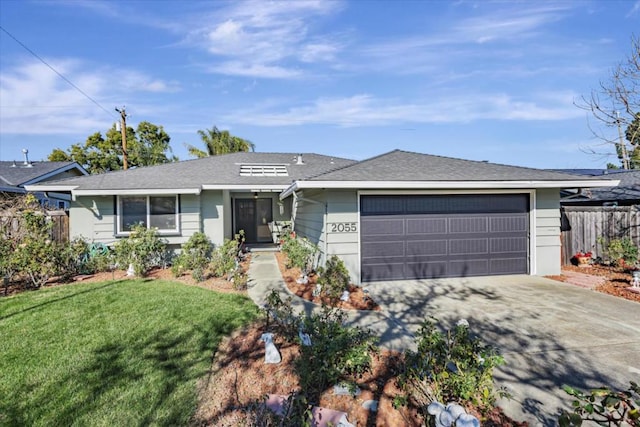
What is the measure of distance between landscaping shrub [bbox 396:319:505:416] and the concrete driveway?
542 mm

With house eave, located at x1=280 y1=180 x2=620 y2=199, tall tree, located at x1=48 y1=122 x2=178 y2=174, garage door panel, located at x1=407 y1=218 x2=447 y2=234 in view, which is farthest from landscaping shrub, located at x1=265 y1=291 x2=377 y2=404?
tall tree, located at x1=48 y1=122 x2=178 y2=174

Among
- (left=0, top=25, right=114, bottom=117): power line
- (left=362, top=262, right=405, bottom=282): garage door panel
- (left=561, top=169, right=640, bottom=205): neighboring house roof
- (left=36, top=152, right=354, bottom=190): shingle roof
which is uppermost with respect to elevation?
(left=0, top=25, right=114, bottom=117): power line

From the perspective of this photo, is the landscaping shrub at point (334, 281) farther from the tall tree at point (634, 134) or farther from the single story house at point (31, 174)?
the single story house at point (31, 174)

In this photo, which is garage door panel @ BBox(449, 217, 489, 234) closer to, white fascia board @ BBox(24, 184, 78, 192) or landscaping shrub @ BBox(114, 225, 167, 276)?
landscaping shrub @ BBox(114, 225, 167, 276)

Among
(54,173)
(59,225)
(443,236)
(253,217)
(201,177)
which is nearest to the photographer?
(443,236)

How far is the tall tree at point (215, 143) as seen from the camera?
25.4 m

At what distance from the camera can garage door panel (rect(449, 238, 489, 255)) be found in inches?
315

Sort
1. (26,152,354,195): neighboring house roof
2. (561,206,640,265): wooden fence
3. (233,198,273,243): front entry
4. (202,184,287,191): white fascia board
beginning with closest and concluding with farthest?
(561,206,640,265): wooden fence, (26,152,354,195): neighboring house roof, (202,184,287,191): white fascia board, (233,198,273,243): front entry

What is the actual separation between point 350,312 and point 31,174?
17.0 m

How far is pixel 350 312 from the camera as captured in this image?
5582 mm

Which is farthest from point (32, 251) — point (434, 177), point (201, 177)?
point (434, 177)

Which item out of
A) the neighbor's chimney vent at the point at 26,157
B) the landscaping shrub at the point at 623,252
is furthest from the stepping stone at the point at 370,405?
the neighbor's chimney vent at the point at 26,157

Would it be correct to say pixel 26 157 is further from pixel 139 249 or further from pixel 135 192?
pixel 139 249

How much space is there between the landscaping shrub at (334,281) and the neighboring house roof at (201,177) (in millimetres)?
4929
